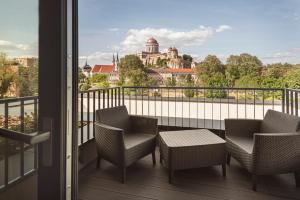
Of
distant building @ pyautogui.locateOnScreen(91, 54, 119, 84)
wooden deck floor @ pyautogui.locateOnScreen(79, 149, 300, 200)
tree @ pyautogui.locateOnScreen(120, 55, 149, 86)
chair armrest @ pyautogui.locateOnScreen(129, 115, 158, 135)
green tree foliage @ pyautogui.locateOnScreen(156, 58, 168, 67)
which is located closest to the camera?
wooden deck floor @ pyautogui.locateOnScreen(79, 149, 300, 200)

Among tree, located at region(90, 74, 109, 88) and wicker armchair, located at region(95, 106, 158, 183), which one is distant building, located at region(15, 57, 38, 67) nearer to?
wicker armchair, located at region(95, 106, 158, 183)

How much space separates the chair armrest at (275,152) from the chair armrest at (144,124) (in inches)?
56.3

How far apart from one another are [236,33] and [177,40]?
1.89 metres

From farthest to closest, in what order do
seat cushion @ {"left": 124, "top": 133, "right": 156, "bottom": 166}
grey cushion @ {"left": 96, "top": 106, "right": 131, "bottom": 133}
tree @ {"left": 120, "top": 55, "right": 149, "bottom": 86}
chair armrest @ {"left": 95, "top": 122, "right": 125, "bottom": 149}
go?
tree @ {"left": 120, "top": 55, "right": 149, "bottom": 86}
grey cushion @ {"left": 96, "top": 106, "right": 131, "bottom": 133}
seat cushion @ {"left": 124, "top": 133, "right": 156, "bottom": 166}
chair armrest @ {"left": 95, "top": 122, "right": 125, "bottom": 149}

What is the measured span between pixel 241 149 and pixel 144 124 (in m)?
1.41

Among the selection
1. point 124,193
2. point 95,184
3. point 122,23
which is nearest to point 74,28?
point 124,193

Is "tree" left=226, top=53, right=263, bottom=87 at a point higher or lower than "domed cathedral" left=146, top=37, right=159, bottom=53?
lower

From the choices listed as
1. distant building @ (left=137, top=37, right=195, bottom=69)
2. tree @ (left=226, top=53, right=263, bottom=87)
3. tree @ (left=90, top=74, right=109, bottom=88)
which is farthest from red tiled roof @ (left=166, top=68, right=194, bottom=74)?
tree @ (left=90, top=74, right=109, bottom=88)

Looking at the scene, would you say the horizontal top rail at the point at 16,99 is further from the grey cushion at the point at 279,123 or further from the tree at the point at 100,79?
the tree at the point at 100,79

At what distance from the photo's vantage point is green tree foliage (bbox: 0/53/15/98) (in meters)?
0.78

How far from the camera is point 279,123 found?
2934 mm

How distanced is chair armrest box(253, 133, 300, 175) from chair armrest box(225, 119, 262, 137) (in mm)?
808

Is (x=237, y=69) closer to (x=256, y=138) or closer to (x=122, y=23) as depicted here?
(x=122, y=23)

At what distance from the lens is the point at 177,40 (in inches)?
309
